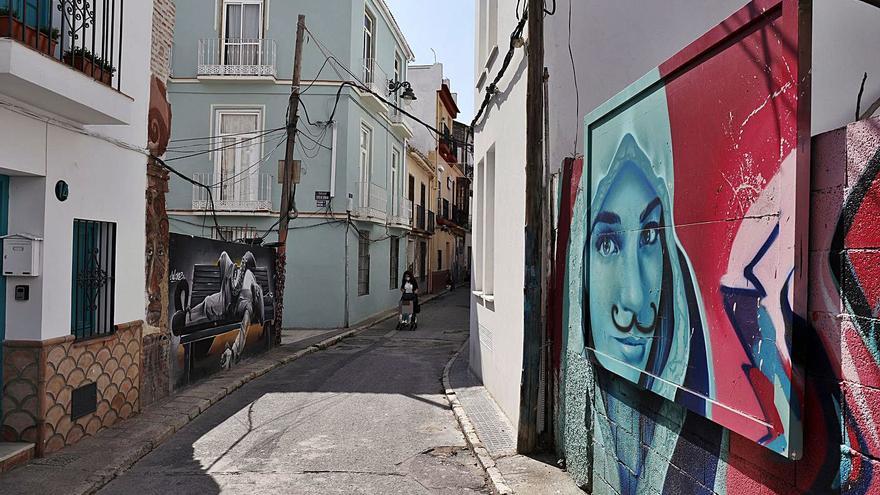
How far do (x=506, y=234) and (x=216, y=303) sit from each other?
208 inches

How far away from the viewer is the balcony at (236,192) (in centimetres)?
1897

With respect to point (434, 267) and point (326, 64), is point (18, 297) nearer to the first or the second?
point (326, 64)

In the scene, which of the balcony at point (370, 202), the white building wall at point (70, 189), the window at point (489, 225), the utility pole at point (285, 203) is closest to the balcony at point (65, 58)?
the white building wall at point (70, 189)

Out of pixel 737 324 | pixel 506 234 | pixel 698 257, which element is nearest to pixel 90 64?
pixel 506 234

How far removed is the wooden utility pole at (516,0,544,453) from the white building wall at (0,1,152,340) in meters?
4.45

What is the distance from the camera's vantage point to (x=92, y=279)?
7441 mm

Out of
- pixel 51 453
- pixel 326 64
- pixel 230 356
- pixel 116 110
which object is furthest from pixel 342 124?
pixel 51 453

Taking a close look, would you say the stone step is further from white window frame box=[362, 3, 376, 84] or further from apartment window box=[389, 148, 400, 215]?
apartment window box=[389, 148, 400, 215]

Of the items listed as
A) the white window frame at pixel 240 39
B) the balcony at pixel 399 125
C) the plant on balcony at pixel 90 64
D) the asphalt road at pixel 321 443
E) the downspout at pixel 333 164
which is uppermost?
the white window frame at pixel 240 39

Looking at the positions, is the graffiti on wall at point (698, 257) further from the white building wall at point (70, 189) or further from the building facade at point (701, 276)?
the white building wall at point (70, 189)

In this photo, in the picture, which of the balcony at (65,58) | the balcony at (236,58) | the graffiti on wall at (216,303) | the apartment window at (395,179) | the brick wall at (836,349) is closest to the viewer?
the brick wall at (836,349)

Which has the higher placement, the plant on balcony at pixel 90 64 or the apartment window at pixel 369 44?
the apartment window at pixel 369 44

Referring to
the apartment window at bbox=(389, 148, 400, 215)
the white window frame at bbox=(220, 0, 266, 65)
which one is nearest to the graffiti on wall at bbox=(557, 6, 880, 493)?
the white window frame at bbox=(220, 0, 266, 65)

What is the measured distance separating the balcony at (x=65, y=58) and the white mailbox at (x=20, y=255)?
1.22 m
